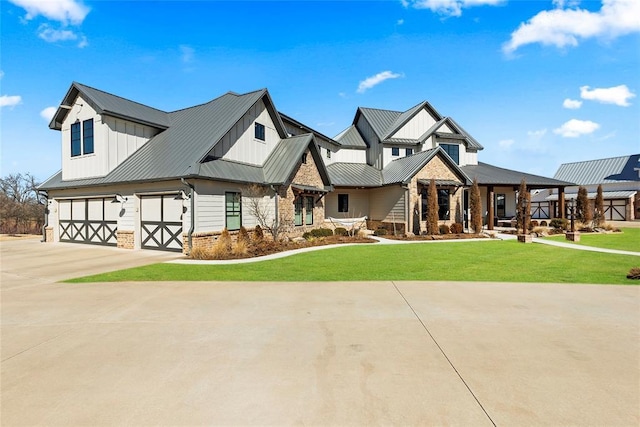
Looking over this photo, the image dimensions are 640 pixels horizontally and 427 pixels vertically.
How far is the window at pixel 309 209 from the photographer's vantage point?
68.6ft

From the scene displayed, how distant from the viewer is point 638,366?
13.4 ft

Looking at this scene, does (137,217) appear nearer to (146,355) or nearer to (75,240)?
(75,240)

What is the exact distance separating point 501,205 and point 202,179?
28.2 m

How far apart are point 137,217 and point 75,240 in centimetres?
673

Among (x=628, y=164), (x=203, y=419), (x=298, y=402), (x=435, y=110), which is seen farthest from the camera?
(x=628, y=164)

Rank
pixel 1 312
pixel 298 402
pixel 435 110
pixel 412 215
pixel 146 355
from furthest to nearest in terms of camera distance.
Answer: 1. pixel 435 110
2. pixel 412 215
3. pixel 1 312
4. pixel 146 355
5. pixel 298 402

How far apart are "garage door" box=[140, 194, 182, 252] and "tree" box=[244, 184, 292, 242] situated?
12.0ft

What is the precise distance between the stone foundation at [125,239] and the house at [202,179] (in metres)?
0.06

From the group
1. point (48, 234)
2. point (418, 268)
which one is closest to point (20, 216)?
point (48, 234)

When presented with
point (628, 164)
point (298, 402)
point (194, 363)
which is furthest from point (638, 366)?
point (628, 164)

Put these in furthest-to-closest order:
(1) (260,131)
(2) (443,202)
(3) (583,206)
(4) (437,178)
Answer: (3) (583,206) < (2) (443,202) < (4) (437,178) < (1) (260,131)

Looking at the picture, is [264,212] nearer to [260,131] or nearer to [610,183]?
[260,131]

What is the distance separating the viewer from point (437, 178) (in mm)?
23062

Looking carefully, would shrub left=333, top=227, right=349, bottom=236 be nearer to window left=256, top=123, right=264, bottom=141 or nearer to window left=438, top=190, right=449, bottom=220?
window left=438, top=190, right=449, bottom=220
